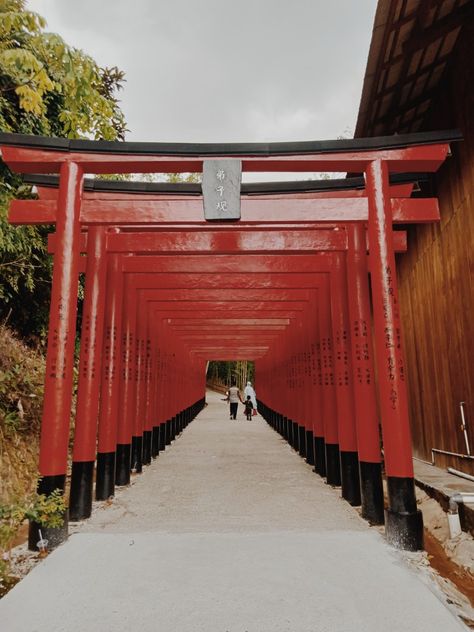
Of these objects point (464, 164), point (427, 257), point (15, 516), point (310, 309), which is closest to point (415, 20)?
point (464, 164)

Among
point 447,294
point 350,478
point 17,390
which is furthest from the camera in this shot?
point 17,390

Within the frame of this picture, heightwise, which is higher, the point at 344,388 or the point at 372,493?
the point at 344,388

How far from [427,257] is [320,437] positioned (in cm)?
402

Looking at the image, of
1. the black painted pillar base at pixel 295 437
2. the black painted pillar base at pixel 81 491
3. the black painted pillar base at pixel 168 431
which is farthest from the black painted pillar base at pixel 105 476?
the black painted pillar base at pixel 168 431

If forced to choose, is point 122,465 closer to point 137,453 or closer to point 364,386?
point 137,453

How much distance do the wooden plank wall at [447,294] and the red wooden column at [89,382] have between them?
5.31m

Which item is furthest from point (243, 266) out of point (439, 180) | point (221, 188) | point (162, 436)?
point (162, 436)

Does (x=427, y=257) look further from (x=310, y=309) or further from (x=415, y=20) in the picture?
(x=415, y=20)

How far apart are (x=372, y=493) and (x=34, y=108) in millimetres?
6432

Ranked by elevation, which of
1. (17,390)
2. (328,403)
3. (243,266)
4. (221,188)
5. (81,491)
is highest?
(221,188)

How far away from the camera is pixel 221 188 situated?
4645mm

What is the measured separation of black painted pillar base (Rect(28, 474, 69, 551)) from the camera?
3832 mm

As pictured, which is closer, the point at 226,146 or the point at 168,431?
the point at 226,146

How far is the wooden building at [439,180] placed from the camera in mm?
5824
